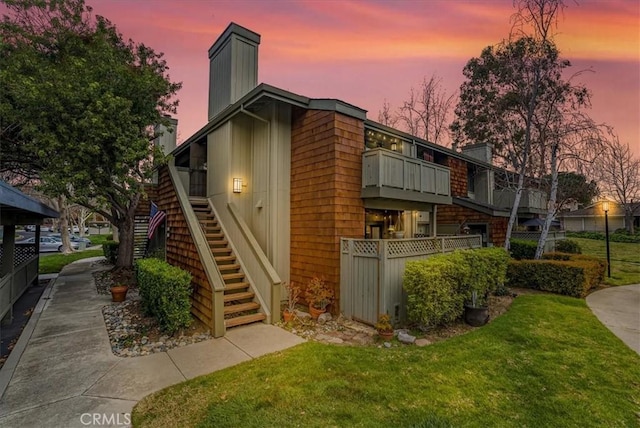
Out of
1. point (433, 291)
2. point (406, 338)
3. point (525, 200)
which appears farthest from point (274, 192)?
point (525, 200)

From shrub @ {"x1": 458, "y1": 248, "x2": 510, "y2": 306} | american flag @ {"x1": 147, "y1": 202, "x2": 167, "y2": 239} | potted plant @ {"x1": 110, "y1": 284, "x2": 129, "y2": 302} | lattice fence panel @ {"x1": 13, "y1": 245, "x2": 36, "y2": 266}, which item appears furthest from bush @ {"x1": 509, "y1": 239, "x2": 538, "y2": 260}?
lattice fence panel @ {"x1": 13, "y1": 245, "x2": 36, "y2": 266}

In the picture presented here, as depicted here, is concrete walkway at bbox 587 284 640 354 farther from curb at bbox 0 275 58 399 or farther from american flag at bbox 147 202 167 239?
american flag at bbox 147 202 167 239

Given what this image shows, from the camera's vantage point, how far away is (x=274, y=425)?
3109 millimetres

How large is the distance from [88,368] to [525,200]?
716 inches

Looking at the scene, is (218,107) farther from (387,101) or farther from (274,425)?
(387,101)

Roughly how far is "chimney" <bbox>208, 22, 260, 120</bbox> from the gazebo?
6.07 meters

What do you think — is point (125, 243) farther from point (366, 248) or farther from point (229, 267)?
point (366, 248)

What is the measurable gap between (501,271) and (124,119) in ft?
40.7

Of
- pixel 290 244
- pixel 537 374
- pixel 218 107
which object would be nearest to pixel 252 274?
pixel 290 244

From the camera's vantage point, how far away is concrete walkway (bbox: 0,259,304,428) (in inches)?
134

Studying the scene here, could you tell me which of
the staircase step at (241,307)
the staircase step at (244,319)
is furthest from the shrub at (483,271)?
the staircase step at (241,307)

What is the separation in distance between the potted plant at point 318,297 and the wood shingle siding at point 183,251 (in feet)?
7.76

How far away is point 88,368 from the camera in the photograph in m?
4.45

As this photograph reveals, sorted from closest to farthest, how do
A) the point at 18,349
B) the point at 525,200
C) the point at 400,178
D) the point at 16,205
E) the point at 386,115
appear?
1. the point at 16,205
2. the point at 18,349
3. the point at 400,178
4. the point at 525,200
5. the point at 386,115
